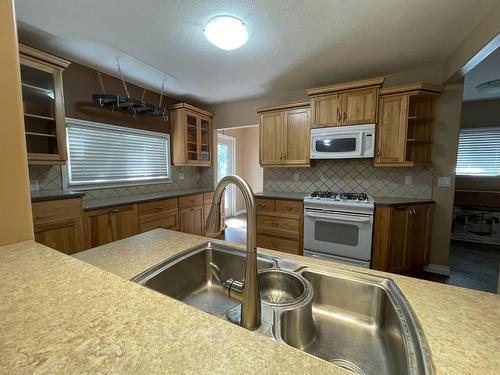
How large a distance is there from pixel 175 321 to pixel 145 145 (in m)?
3.46

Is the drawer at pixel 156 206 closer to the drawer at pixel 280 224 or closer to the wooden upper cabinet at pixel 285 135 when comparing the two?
the drawer at pixel 280 224

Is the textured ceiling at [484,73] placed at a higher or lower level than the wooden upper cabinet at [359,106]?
higher

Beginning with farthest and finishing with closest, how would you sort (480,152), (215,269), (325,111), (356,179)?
1. (480,152)
2. (356,179)
3. (325,111)
4. (215,269)

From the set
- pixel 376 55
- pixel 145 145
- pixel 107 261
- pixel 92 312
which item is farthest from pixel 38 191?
pixel 376 55

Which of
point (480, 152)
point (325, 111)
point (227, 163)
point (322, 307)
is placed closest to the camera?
point (322, 307)

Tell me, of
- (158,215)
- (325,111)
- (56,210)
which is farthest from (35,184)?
(325,111)

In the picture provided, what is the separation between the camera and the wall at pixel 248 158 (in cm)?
612

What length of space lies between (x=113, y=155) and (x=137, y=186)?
0.54 meters

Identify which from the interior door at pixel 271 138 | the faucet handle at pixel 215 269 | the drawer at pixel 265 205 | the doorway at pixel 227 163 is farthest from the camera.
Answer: the doorway at pixel 227 163

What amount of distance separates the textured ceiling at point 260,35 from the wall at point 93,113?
19 cm

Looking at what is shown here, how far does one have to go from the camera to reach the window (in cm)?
262

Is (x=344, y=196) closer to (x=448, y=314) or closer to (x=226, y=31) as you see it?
(x=226, y=31)

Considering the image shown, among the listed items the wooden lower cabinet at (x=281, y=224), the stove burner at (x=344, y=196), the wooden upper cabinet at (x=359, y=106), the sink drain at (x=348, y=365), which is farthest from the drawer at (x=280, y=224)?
the sink drain at (x=348, y=365)

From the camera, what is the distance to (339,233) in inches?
102
